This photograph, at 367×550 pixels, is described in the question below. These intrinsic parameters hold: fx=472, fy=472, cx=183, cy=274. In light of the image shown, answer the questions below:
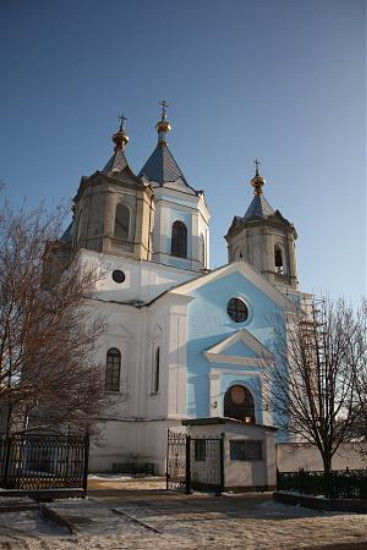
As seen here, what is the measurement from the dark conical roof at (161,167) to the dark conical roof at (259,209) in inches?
191

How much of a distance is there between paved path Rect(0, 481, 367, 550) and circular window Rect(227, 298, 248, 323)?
11.9 m

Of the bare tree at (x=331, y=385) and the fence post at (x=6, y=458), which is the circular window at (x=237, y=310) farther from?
the fence post at (x=6, y=458)

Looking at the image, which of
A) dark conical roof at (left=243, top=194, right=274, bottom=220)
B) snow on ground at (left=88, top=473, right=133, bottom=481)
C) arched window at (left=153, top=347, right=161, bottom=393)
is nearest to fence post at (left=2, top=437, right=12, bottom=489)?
snow on ground at (left=88, top=473, right=133, bottom=481)

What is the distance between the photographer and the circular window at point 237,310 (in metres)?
23.5

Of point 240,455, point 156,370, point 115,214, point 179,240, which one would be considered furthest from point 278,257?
point 240,455

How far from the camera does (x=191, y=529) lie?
27.6 ft

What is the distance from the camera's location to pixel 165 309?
853 inches

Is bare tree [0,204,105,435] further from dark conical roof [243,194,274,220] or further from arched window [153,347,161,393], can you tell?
dark conical roof [243,194,274,220]

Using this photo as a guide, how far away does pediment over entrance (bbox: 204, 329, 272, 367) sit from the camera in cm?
2150

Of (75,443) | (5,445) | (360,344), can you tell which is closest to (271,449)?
(360,344)

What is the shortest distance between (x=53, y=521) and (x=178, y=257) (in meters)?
19.5

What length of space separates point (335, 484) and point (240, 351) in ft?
36.1

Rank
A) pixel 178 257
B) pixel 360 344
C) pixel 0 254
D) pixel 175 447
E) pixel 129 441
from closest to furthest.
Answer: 1. pixel 0 254
2. pixel 360 344
3. pixel 175 447
4. pixel 129 441
5. pixel 178 257

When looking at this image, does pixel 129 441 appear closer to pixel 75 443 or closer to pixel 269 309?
pixel 75 443
